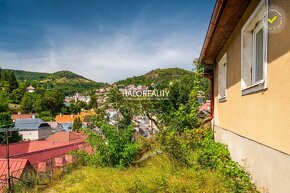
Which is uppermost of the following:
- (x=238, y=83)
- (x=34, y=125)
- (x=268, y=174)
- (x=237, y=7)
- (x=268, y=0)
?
(x=237, y=7)

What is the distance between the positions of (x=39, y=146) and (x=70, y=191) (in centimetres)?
2600

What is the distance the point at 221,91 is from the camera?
266 inches

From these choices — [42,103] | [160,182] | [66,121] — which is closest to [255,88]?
[160,182]

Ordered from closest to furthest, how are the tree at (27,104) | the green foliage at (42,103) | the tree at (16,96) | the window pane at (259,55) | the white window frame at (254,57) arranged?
→ the white window frame at (254,57) → the window pane at (259,55) → the tree at (27,104) → the green foliage at (42,103) → the tree at (16,96)

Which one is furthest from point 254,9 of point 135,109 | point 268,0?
point 135,109

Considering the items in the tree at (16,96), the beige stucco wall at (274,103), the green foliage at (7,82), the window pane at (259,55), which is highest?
the green foliage at (7,82)

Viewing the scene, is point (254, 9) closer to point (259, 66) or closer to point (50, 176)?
point (259, 66)

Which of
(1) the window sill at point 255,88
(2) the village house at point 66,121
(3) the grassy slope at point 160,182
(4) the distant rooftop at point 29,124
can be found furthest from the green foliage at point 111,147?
(2) the village house at point 66,121

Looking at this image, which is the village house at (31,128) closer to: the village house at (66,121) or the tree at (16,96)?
the village house at (66,121)

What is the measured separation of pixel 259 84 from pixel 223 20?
4.95ft

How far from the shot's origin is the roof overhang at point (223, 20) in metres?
3.36

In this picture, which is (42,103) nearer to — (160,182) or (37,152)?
(37,152)

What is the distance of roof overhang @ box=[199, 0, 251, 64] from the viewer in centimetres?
336

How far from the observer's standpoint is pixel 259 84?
300cm
